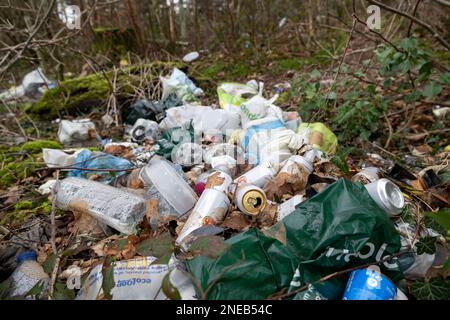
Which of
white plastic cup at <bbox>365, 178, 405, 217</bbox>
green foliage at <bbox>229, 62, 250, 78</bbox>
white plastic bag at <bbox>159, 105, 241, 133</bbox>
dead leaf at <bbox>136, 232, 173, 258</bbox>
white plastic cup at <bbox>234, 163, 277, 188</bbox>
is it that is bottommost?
green foliage at <bbox>229, 62, 250, 78</bbox>

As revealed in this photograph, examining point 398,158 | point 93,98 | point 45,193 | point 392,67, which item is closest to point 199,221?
point 45,193

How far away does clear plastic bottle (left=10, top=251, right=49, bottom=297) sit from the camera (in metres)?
1.21

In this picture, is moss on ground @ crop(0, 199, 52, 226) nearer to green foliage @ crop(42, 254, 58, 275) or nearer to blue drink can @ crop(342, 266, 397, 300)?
green foliage @ crop(42, 254, 58, 275)

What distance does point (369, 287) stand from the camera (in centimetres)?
96

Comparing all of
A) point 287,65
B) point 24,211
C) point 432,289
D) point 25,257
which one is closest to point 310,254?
point 432,289

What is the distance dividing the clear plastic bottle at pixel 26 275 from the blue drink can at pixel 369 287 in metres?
1.06

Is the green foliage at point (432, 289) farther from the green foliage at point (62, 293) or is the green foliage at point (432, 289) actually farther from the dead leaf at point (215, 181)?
the green foliage at point (62, 293)

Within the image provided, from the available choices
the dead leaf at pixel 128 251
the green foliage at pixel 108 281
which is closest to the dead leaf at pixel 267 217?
the dead leaf at pixel 128 251

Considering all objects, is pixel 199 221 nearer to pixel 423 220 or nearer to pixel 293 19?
pixel 423 220

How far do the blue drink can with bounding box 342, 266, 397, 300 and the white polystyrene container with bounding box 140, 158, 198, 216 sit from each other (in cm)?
83

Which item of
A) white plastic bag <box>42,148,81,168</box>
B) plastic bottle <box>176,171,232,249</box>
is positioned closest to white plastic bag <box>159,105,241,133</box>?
white plastic bag <box>42,148,81,168</box>

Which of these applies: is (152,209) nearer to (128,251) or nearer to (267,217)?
(128,251)

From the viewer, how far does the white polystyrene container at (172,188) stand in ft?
5.17
